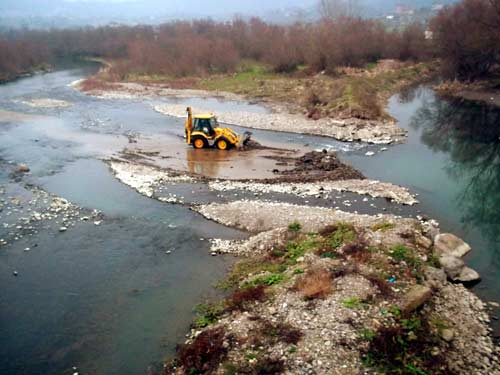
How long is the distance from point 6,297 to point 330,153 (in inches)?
721

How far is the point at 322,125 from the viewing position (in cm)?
3334

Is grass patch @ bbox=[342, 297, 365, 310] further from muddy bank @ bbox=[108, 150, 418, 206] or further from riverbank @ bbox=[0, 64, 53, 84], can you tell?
riverbank @ bbox=[0, 64, 53, 84]

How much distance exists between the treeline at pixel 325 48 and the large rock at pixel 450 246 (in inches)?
1313

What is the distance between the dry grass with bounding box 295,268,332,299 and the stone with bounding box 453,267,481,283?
4475 millimetres

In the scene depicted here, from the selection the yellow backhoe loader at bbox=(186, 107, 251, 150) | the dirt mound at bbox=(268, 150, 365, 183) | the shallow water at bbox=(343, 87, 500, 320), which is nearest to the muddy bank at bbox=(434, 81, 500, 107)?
the shallow water at bbox=(343, 87, 500, 320)

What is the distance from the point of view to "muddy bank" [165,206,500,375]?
1055 cm

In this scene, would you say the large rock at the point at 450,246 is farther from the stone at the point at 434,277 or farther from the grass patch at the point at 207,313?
the grass patch at the point at 207,313

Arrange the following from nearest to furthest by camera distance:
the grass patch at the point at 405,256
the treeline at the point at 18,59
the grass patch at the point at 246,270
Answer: the grass patch at the point at 405,256
the grass patch at the point at 246,270
the treeline at the point at 18,59

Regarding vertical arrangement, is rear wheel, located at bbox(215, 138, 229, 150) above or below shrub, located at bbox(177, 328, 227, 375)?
above

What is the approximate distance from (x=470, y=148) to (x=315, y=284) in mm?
20804

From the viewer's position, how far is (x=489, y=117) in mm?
36156

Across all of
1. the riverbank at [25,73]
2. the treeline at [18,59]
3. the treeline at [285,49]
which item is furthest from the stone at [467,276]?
the treeline at [18,59]

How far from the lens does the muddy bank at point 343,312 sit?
10547 millimetres

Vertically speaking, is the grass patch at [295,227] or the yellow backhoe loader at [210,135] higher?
the yellow backhoe loader at [210,135]
